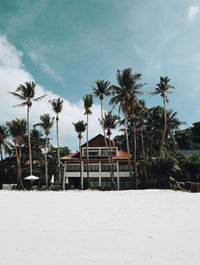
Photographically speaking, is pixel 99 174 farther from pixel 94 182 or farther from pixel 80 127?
pixel 80 127

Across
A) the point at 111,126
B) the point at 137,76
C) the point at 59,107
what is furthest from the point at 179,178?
the point at 59,107

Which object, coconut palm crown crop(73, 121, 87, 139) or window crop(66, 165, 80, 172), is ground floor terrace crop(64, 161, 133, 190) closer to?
window crop(66, 165, 80, 172)

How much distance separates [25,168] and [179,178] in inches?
1043

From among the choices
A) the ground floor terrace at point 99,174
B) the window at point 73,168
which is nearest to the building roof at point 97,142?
the ground floor terrace at point 99,174

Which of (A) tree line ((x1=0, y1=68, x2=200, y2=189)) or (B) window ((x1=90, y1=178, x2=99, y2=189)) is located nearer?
(A) tree line ((x1=0, y1=68, x2=200, y2=189))

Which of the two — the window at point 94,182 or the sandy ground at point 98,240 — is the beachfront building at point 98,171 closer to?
the window at point 94,182

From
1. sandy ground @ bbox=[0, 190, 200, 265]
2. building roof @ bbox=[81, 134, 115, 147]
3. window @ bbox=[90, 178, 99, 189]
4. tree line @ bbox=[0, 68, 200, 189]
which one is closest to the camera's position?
sandy ground @ bbox=[0, 190, 200, 265]

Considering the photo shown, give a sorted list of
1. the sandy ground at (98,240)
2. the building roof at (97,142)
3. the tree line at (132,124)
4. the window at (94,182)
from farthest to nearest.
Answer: the building roof at (97,142) < the window at (94,182) < the tree line at (132,124) < the sandy ground at (98,240)

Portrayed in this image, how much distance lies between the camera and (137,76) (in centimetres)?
2623

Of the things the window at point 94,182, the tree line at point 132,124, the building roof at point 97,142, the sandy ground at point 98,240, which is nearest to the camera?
the sandy ground at point 98,240

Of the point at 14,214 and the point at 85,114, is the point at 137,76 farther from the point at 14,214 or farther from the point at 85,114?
the point at 14,214

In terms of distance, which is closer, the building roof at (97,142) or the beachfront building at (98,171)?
the beachfront building at (98,171)

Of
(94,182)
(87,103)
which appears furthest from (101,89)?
(94,182)

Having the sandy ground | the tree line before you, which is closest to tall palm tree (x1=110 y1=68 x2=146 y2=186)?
the tree line
